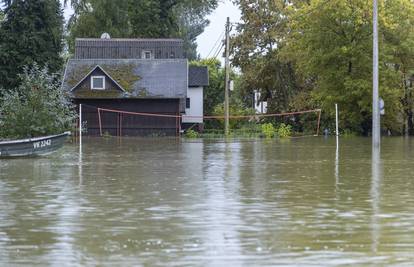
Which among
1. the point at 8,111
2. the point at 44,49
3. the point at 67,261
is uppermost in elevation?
the point at 44,49

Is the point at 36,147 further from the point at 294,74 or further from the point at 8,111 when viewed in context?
the point at 294,74

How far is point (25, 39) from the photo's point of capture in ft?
198

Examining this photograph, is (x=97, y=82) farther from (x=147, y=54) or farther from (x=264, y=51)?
(x=264, y=51)

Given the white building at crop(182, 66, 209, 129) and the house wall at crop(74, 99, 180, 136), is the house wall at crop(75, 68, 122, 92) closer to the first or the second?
the house wall at crop(74, 99, 180, 136)

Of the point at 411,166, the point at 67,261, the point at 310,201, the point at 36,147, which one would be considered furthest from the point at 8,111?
the point at 67,261

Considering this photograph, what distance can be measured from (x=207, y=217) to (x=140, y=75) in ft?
181

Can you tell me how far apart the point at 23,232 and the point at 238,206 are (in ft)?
12.6

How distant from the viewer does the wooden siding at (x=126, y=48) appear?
72.9 meters

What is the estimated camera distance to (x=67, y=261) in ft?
26.6

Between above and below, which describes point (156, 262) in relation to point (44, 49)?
below

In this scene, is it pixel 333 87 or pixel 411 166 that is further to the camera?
pixel 333 87

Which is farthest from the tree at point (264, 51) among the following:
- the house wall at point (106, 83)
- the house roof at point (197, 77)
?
the house wall at point (106, 83)

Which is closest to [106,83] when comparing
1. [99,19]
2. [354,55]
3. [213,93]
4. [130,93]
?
[130,93]

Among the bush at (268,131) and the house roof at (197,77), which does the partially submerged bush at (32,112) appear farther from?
the house roof at (197,77)
